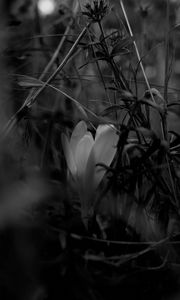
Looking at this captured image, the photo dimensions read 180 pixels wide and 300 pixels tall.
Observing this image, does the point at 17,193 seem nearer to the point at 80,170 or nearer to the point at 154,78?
the point at 80,170

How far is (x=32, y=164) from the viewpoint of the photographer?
444mm

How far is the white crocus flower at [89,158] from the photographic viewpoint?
386 millimetres

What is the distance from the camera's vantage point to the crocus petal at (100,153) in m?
0.39

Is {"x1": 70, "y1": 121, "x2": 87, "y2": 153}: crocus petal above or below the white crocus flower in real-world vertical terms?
above

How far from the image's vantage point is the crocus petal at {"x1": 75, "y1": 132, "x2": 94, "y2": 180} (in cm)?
39

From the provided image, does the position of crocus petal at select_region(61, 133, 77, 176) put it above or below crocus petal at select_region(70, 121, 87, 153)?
below

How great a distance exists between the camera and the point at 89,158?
0.39 metres

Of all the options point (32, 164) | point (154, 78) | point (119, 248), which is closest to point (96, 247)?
point (119, 248)

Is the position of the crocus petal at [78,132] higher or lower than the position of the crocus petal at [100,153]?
higher

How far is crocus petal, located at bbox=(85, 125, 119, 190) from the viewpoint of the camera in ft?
1.27

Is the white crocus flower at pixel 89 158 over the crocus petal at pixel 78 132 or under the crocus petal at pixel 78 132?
under

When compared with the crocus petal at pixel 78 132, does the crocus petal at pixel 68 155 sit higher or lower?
lower

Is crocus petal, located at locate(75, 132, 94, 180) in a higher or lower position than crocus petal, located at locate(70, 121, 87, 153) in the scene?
lower

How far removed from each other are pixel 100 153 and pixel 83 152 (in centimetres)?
1
